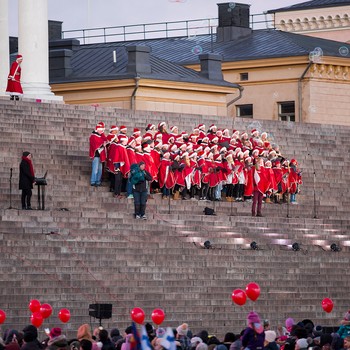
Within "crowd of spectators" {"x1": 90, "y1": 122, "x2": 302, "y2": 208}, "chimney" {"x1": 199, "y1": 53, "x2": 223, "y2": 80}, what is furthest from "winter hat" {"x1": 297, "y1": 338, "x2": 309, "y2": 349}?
"chimney" {"x1": 199, "y1": 53, "x2": 223, "y2": 80}

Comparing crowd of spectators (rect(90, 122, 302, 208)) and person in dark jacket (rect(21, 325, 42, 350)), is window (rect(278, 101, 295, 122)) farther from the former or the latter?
person in dark jacket (rect(21, 325, 42, 350))

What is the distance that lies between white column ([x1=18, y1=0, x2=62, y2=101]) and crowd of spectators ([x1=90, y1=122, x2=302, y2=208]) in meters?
3.93

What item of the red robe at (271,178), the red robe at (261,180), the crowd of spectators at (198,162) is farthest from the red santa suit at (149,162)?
the red robe at (271,178)

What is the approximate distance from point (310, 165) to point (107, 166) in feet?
31.8

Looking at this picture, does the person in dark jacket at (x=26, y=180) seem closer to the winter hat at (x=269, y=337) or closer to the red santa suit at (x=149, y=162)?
the red santa suit at (x=149, y=162)

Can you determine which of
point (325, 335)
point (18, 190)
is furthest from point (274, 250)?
point (325, 335)

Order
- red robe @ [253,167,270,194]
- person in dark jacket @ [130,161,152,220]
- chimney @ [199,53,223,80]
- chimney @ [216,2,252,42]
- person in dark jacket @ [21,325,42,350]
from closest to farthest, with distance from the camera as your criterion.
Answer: person in dark jacket @ [21,325,42,350] < person in dark jacket @ [130,161,152,220] < red robe @ [253,167,270,194] < chimney @ [199,53,223,80] < chimney @ [216,2,252,42]

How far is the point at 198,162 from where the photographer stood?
47.8 metres

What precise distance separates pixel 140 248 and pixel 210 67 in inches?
958

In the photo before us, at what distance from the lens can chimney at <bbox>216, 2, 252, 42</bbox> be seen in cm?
7419

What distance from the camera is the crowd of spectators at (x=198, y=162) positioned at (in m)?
45.8

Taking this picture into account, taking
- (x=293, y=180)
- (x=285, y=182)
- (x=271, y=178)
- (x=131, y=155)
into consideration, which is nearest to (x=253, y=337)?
(x=131, y=155)

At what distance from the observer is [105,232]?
41.7 m

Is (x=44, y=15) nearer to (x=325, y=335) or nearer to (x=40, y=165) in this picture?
(x=40, y=165)
